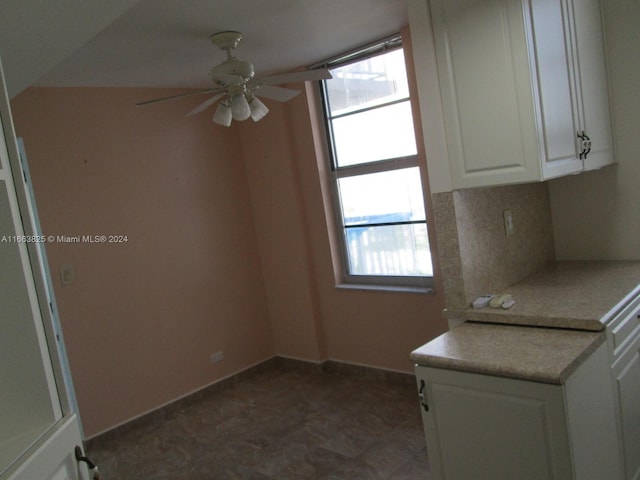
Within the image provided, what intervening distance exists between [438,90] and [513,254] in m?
0.94

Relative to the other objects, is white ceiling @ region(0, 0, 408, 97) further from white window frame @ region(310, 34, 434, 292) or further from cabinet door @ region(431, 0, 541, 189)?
cabinet door @ region(431, 0, 541, 189)

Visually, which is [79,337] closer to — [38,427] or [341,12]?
[38,427]

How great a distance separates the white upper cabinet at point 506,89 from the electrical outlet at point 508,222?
0.39 metres

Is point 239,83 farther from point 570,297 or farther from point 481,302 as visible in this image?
point 570,297

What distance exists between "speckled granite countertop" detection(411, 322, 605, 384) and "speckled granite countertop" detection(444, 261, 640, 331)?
4 centimetres

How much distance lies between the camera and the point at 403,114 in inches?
141

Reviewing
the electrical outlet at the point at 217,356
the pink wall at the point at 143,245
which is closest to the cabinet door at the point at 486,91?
the pink wall at the point at 143,245

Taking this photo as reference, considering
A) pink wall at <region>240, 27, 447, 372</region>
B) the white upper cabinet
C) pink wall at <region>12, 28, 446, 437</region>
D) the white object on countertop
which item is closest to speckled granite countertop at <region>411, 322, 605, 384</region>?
the white object on countertop

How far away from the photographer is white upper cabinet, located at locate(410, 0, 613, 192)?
2.00 meters

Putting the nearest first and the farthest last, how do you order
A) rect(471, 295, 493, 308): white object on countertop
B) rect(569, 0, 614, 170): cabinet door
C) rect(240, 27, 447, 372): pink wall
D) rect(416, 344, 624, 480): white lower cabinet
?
rect(416, 344, 624, 480): white lower cabinet, rect(471, 295, 493, 308): white object on countertop, rect(569, 0, 614, 170): cabinet door, rect(240, 27, 447, 372): pink wall

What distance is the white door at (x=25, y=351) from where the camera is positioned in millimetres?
1348

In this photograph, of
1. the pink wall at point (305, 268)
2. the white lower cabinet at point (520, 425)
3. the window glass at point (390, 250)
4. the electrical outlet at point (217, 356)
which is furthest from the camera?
the electrical outlet at point (217, 356)

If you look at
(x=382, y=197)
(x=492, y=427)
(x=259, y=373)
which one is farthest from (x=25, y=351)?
(x=259, y=373)

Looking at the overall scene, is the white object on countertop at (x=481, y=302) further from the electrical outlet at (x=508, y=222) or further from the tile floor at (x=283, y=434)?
the tile floor at (x=283, y=434)
